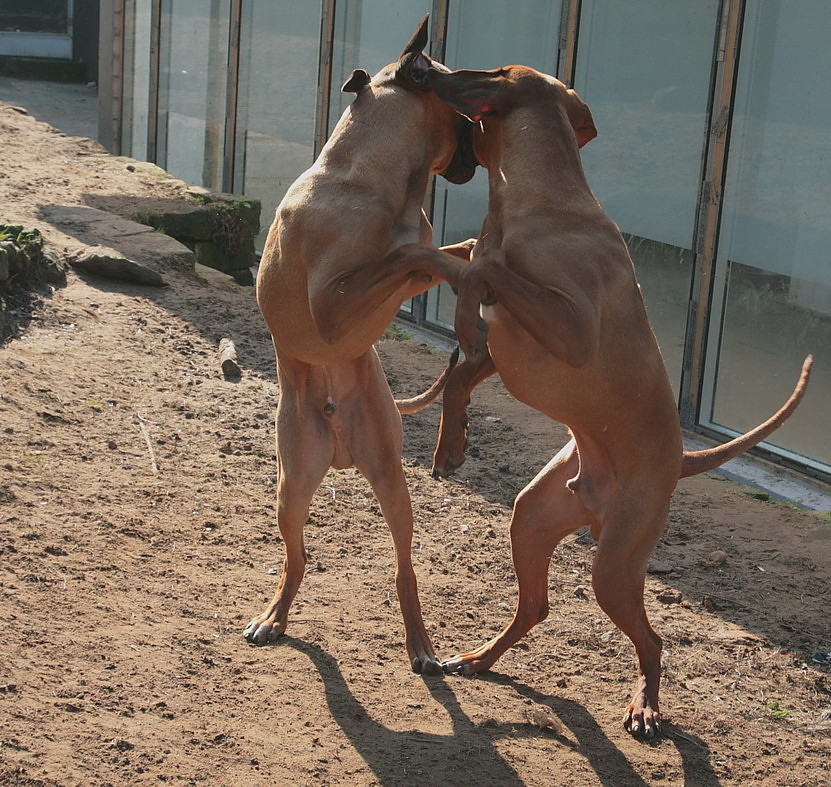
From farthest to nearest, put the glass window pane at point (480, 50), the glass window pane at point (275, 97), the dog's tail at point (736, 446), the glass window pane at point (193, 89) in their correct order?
the glass window pane at point (193, 89), the glass window pane at point (275, 97), the glass window pane at point (480, 50), the dog's tail at point (736, 446)

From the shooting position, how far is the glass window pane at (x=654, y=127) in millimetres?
7996

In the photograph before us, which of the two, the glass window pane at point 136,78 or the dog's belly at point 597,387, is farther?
the glass window pane at point 136,78

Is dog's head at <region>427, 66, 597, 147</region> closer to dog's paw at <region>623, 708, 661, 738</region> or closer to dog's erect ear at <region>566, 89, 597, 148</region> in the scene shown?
dog's erect ear at <region>566, 89, 597, 148</region>

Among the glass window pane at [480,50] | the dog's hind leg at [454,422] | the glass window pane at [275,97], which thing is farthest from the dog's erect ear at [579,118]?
the glass window pane at [275,97]

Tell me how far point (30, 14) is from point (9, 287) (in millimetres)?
20769

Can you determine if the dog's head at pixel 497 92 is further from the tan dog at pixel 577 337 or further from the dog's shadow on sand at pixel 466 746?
the dog's shadow on sand at pixel 466 746

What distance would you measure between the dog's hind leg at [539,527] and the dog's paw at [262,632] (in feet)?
3.18

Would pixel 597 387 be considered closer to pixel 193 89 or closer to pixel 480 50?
pixel 480 50

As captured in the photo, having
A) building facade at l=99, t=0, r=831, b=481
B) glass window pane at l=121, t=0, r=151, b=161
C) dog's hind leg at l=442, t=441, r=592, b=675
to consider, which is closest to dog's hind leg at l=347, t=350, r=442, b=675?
dog's hind leg at l=442, t=441, r=592, b=675

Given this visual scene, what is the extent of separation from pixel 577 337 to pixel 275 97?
32.6ft

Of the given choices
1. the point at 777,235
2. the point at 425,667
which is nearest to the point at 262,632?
the point at 425,667

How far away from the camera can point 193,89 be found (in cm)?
1466

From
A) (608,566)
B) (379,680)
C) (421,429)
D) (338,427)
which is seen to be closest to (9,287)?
(421,429)

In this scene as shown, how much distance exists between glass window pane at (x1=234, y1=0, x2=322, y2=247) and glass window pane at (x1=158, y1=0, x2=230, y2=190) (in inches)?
21.5
